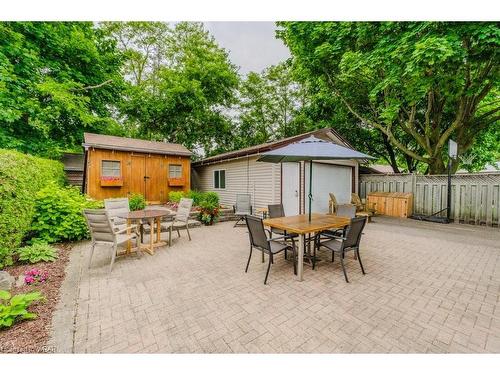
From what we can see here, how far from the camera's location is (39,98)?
9.77 m

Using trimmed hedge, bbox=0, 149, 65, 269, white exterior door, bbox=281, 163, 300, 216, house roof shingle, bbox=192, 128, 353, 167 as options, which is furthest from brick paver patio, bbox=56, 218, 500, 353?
house roof shingle, bbox=192, 128, 353, 167

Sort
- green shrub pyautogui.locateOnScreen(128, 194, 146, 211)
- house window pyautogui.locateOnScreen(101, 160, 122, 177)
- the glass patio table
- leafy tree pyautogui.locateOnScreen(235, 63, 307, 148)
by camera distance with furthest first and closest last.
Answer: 1. leafy tree pyautogui.locateOnScreen(235, 63, 307, 148)
2. house window pyautogui.locateOnScreen(101, 160, 122, 177)
3. green shrub pyautogui.locateOnScreen(128, 194, 146, 211)
4. the glass patio table

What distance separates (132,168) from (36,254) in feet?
21.1

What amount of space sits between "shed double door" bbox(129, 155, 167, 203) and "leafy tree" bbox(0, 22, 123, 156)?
267 cm

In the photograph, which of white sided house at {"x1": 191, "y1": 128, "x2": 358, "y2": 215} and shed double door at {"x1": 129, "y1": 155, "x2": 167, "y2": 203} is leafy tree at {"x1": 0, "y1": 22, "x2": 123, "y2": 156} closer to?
shed double door at {"x1": 129, "y1": 155, "x2": 167, "y2": 203}

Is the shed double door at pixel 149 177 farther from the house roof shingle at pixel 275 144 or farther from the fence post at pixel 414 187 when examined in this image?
the fence post at pixel 414 187

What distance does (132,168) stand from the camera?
10.3m

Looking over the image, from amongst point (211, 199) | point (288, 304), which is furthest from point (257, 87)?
point (288, 304)

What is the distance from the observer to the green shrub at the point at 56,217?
17.2ft

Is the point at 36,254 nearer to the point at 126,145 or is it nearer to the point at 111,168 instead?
the point at 111,168

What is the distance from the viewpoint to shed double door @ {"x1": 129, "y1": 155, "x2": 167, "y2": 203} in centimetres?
1037

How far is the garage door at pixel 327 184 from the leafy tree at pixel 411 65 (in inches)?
116

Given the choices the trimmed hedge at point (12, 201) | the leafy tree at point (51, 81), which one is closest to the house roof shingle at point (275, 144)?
the leafy tree at point (51, 81)
